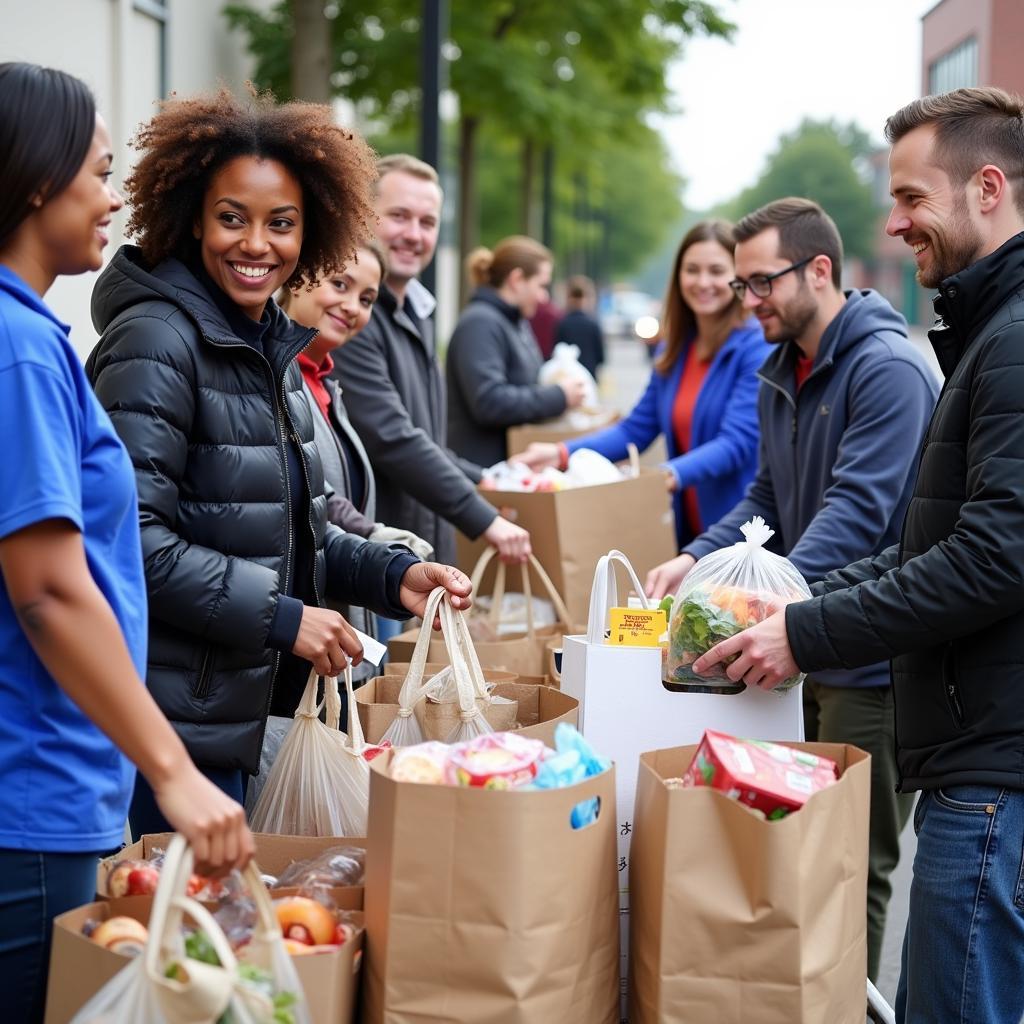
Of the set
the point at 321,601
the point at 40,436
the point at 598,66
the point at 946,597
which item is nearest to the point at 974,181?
the point at 946,597

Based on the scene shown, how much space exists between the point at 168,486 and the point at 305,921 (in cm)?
92

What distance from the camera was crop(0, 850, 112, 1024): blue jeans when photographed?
2055 mm

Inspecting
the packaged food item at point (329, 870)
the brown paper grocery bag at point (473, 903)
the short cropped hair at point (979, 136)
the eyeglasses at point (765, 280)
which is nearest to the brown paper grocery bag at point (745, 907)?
the brown paper grocery bag at point (473, 903)

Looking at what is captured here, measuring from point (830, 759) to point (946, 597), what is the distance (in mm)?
389

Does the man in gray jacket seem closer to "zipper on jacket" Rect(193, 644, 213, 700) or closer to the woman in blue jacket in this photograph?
the woman in blue jacket

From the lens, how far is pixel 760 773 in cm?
236

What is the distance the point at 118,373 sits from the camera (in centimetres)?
273

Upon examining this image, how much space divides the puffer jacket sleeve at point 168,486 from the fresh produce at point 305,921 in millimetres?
654

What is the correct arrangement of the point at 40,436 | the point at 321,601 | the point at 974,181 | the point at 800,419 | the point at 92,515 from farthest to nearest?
the point at 800,419, the point at 321,601, the point at 974,181, the point at 92,515, the point at 40,436

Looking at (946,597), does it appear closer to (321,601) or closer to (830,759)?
(830,759)

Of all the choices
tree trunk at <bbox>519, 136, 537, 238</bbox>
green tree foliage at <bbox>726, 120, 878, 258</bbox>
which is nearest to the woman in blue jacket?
tree trunk at <bbox>519, 136, 537, 238</bbox>

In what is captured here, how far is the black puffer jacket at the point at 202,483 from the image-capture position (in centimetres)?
271

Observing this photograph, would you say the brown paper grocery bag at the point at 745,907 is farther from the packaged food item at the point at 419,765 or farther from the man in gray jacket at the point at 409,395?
the man in gray jacket at the point at 409,395

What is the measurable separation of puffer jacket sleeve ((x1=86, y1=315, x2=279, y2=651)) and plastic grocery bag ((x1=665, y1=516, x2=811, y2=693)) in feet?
2.88
